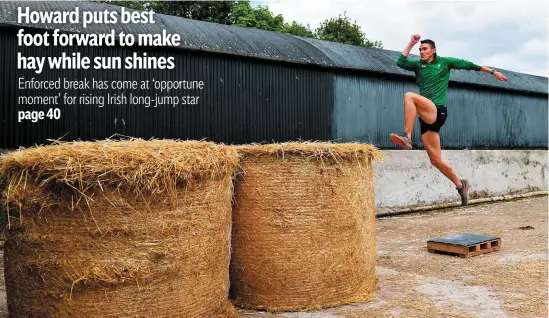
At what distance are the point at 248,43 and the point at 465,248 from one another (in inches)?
271


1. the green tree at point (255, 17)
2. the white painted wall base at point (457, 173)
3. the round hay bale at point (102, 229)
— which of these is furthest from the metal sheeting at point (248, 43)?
the green tree at point (255, 17)

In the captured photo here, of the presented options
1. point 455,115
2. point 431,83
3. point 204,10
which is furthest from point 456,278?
point 204,10

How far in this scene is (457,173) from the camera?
15188mm

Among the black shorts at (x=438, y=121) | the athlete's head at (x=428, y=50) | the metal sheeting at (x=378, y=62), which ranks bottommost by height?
the black shorts at (x=438, y=121)

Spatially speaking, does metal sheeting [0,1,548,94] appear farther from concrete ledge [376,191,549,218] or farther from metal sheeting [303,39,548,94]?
concrete ledge [376,191,549,218]

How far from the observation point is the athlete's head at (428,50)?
6.37 metres

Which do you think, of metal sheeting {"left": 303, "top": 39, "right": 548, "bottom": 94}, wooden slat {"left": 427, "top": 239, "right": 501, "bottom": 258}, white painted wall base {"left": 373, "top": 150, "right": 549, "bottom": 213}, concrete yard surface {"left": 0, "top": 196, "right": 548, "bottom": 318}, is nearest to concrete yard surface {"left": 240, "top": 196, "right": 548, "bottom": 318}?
concrete yard surface {"left": 0, "top": 196, "right": 548, "bottom": 318}

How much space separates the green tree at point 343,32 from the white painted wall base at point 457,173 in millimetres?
23780

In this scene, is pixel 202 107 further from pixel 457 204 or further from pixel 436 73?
pixel 457 204

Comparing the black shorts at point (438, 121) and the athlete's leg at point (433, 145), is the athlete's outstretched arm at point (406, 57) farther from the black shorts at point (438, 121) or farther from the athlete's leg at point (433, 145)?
the athlete's leg at point (433, 145)

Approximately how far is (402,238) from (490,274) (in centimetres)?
316

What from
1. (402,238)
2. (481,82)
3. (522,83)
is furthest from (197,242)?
(522,83)

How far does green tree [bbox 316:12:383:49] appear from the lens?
4038cm

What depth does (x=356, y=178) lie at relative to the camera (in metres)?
4.90
